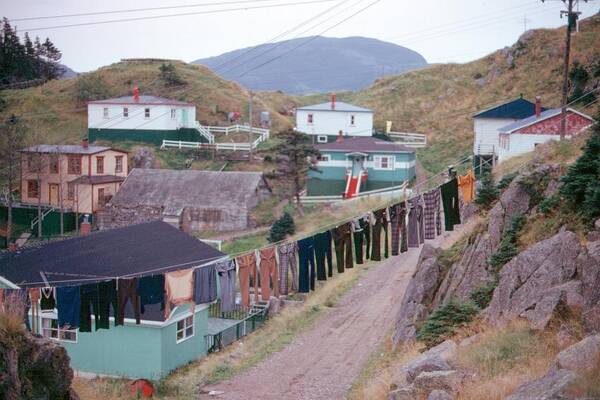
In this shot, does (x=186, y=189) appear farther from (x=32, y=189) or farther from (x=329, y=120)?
(x=329, y=120)

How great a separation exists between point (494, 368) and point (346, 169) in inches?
1796

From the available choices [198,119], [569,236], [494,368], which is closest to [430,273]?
[569,236]

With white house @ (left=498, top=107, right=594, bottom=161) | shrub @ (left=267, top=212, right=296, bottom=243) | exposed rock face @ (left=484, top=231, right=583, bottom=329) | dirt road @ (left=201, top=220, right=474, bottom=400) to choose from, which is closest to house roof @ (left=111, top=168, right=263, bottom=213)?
shrub @ (left=267, top=212, right=296, bottom=243)

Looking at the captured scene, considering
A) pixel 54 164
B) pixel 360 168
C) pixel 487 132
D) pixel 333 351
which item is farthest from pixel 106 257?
pixel 487 132

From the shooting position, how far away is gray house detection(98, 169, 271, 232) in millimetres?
53938

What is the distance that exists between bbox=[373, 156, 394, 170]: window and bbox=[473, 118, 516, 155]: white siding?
21.8ft

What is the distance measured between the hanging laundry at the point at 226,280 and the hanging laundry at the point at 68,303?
4.05 m

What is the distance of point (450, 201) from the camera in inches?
915

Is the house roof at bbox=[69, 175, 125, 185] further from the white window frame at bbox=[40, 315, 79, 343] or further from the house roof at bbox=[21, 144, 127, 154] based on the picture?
the white window frame at bbox=[40, 315, 79, 343]

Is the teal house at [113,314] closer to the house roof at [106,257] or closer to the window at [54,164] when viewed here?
the house roof at [106,257]

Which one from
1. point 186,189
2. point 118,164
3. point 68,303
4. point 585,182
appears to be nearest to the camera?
point 585,182

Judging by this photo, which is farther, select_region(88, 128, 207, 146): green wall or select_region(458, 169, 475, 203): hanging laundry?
select_region(88, 128, 207, 146): green wall

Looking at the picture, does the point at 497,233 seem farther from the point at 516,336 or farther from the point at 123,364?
the point at 123,364

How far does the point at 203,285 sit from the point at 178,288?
73 centimetres
